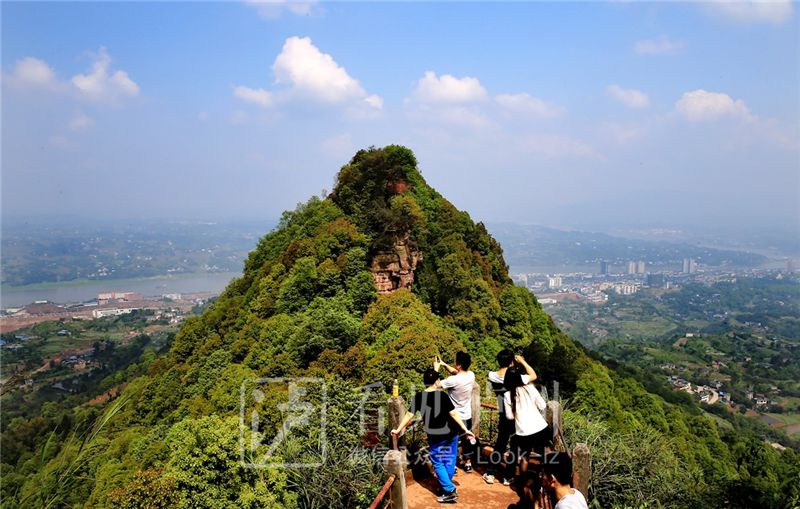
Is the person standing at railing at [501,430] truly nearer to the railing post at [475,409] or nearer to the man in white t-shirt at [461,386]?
the man in white t-shirt at [461,386]

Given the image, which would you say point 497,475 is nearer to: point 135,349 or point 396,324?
point 396,324

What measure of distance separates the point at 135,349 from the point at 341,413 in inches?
3411

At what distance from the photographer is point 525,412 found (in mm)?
6422

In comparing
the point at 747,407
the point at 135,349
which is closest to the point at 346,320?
the point at 747,407

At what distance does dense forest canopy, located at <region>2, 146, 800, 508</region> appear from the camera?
8.77 m

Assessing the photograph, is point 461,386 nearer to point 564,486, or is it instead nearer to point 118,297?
point 564,486

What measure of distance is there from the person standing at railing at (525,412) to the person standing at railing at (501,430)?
149 mm

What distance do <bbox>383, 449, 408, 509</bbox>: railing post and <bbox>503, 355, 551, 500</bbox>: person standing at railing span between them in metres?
1.55

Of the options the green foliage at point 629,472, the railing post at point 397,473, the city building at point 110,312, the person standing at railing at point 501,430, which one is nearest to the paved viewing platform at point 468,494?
the person standing at railing at point 501,430

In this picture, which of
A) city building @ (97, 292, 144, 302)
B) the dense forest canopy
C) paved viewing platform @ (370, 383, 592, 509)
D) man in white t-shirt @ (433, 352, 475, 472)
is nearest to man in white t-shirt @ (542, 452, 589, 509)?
paved viewing platform @ (370, 383, 592, 509)

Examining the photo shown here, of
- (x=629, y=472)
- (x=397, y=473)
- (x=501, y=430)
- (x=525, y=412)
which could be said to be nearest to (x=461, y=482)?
(x=501, y=430)

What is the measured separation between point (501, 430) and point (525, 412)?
90cm

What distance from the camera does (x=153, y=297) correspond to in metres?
163

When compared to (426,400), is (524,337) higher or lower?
lower
